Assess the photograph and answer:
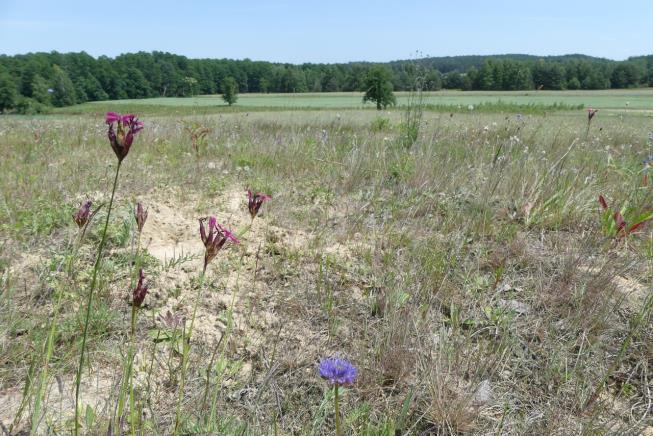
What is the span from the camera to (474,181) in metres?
3.91

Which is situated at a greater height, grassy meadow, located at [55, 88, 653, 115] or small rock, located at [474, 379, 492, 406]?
grassy meadow, located at [55, 88, 653, 115]

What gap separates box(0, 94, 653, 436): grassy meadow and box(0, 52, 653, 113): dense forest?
156 feet

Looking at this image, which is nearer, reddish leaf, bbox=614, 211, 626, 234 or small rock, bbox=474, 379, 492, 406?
small rock, bbox=474, 379, 492, 406

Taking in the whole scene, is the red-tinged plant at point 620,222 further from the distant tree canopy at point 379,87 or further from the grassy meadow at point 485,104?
the distant tree canopy at point 379,87

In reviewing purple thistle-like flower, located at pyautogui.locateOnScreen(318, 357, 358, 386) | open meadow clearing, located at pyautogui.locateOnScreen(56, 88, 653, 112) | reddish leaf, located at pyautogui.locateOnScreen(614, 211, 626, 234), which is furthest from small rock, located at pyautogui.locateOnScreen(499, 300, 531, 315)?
open meadow clearing, located at pyautogui.locateOnScreen(56, 88, 653, 112)

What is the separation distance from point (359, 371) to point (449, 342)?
470 millimetres

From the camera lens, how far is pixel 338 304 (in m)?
2.31

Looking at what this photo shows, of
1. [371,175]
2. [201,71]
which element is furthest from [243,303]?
[201,71]

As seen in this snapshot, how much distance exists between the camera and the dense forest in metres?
55.8

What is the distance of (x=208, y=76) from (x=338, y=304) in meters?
83.4

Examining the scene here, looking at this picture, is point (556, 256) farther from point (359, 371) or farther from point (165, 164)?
point (165, 164)

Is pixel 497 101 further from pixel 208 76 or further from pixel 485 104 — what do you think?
pixel 208 76

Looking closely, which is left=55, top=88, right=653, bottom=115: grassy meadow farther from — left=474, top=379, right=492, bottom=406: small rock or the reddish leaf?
left=474, top=379, right=492, bottom=406: small rock

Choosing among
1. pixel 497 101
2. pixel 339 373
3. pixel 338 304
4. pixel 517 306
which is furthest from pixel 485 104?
pixel 339 373
